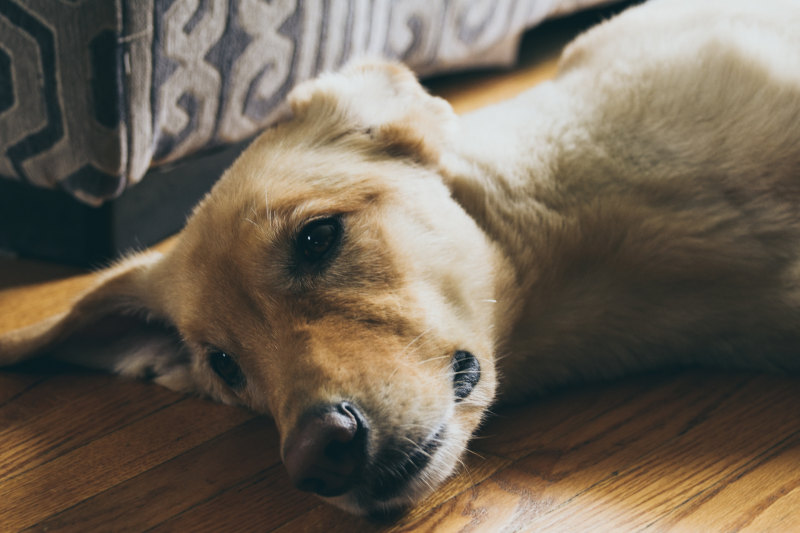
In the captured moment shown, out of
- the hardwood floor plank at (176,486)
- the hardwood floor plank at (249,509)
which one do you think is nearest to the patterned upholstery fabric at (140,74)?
the hardwood floor plank at (176,486)

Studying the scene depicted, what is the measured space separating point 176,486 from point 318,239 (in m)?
0.63

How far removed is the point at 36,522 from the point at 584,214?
137 cm

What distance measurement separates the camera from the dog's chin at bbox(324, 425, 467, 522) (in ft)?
4.66

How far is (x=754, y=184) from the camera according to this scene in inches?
67.2

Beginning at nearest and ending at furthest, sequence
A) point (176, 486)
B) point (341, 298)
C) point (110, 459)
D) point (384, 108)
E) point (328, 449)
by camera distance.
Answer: point (328, 449) → point (341, 298) → point (176, 486) → point (110, 459) → point (384, 108)

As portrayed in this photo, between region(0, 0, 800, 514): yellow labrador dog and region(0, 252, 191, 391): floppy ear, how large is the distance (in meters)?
0.15

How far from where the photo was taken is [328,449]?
1336 mm

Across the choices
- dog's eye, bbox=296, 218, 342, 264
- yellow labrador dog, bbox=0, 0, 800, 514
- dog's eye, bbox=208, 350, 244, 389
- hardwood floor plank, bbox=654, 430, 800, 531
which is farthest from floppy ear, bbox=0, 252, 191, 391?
hardwood floor plank, bbox=654, 430, 800, 531

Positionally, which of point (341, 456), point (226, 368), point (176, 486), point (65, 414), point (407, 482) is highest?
point (341, 456)

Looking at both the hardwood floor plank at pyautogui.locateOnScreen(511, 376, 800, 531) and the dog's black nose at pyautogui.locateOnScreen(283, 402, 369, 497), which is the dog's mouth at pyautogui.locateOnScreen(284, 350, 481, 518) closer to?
the dog's black nose at pyautogui.locateOnScreen(283, 402, 369, 497)

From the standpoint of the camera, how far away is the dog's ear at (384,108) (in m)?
1.91

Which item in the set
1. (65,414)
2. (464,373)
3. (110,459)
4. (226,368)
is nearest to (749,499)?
(464,373)

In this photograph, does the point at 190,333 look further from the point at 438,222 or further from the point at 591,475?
the point at 591,475

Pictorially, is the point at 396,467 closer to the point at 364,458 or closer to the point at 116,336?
the point at 364,458
